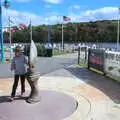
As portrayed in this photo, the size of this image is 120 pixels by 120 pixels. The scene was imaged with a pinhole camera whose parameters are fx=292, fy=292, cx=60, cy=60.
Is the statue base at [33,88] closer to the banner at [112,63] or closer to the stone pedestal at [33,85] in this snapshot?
the stone pedestal at [33,85]

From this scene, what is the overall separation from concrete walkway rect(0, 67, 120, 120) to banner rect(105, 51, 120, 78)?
414 mm

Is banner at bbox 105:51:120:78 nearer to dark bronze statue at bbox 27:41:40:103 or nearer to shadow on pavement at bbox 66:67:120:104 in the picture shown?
shadow on pavement at bbox 66:67:120:104

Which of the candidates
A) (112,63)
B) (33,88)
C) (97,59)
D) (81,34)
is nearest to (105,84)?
(112,63)

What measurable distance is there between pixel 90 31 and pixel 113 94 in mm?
75978

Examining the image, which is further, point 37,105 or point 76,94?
point 76,94

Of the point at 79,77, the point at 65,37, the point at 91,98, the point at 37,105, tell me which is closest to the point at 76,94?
the point at 91,98

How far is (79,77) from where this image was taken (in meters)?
13.9

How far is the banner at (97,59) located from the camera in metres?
14.8

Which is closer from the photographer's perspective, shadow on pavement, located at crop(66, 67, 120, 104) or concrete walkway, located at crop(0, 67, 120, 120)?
concrete walkway, located at crop(0, 67, 120, 120)

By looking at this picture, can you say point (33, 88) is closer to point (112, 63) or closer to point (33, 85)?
point (33, 85)

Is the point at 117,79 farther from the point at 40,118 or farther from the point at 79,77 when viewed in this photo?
the point at 40,118

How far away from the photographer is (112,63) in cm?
1327

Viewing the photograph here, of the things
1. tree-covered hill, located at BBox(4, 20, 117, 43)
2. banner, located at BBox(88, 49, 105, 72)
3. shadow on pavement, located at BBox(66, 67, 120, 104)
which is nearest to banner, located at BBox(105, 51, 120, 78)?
shadow on pavement, located at BBox(66, 67, 120, 104)

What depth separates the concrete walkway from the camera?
7.57 metres
